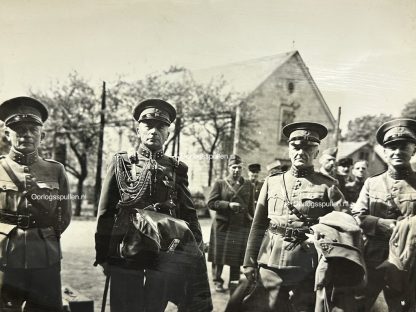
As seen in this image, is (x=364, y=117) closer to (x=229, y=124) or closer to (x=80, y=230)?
(x=229, y=124)

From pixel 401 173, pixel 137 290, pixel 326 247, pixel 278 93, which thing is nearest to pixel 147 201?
pixel 137 290

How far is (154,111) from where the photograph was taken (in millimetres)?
2477

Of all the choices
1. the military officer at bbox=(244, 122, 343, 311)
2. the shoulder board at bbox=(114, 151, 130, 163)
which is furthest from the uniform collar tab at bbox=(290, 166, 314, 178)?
the shoulder board at bbox=(114, 151, 130, 163)

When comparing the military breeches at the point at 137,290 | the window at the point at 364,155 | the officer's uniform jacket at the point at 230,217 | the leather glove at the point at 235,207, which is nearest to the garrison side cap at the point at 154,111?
the officer's uniform jacket at the point at 230,217

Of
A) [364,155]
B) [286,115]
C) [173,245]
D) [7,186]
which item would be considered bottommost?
[173,245]

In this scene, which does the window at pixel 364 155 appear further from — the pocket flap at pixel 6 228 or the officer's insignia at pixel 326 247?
the pocket flap at pixel 6 228

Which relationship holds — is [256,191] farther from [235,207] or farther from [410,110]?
[410,110]

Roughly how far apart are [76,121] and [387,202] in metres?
2.27

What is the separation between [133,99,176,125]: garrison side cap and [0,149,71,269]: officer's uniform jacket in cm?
67

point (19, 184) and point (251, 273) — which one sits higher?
point (19, 184)

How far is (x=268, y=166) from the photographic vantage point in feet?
9.89

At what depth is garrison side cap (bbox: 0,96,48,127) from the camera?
8.15 ft

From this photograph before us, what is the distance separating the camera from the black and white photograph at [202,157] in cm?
244

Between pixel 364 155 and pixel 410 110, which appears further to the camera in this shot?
pixel 364 155
